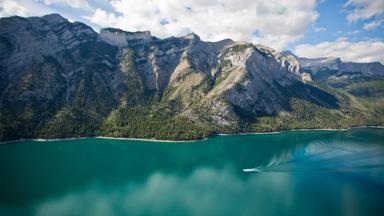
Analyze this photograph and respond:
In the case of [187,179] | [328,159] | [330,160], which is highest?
[328,159]

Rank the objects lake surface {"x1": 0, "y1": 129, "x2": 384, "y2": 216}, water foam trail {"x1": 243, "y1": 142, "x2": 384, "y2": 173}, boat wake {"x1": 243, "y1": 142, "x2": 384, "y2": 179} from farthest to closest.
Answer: water foam trail {"x1": 243, "y1": 142, "x2": 384, "y2": 173} → boat wake {"x1": 243, "y1": 142, "x2": 384, "y2": 179} → lake surface {"x1": 0, "y1": 129, "x2": 384, "y2": 216}

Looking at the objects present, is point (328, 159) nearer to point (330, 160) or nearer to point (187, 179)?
point (330, 160)

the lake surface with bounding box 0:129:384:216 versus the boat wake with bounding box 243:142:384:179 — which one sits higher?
the boat wake with bounding box 243:142:384:179

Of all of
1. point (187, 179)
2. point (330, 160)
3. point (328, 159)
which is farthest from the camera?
point (328, 159)

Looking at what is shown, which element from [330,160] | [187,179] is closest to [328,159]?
[330,160]

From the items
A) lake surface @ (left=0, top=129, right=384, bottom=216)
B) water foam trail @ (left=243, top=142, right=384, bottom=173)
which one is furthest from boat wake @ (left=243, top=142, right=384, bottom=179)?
lake surface @ (left=0, top=129, right=384, bottom=216)

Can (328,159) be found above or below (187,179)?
above

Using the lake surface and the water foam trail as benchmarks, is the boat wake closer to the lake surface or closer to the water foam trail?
the water foam trail
